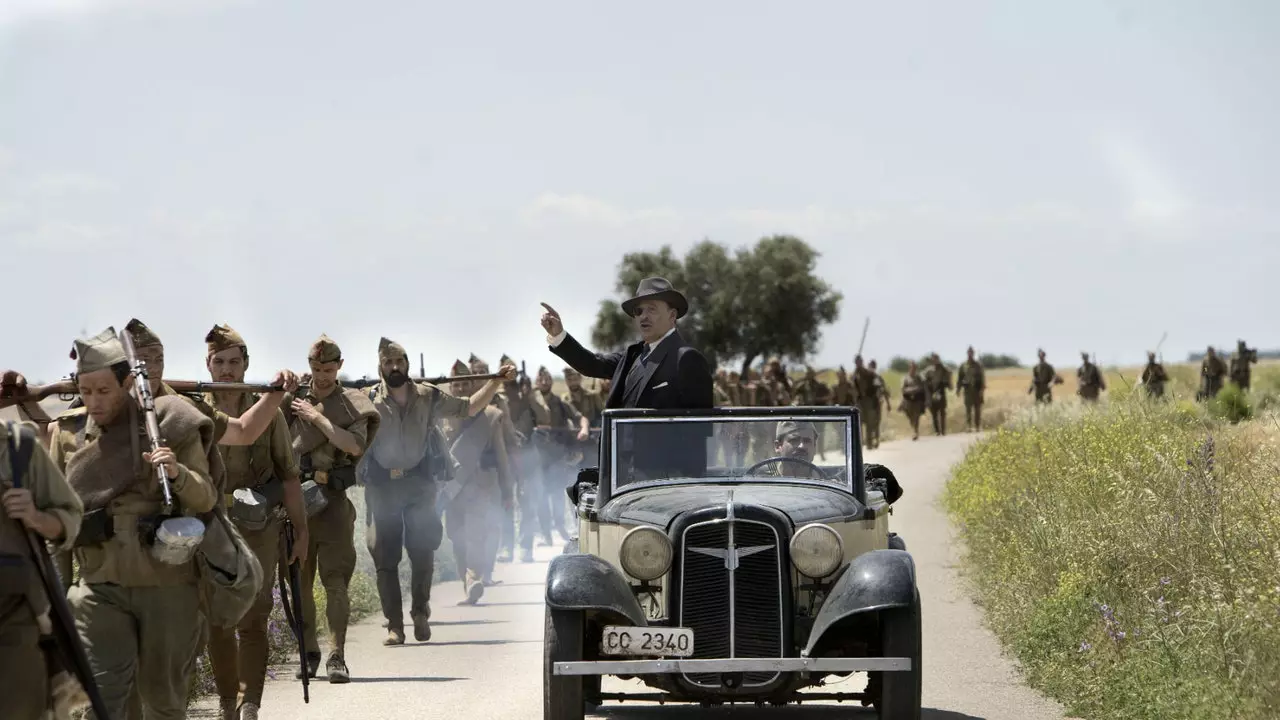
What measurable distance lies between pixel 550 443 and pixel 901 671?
14766 mm

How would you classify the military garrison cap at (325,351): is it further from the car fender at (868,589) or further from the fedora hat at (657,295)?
the car fender at (868,589)

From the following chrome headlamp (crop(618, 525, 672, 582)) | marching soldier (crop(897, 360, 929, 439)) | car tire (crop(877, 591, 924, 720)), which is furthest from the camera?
marching soldier (crop(897, 360, 929, 439))

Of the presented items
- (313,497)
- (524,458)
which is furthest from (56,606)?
(524,458)

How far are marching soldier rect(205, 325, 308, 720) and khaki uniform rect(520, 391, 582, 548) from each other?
39.8ft

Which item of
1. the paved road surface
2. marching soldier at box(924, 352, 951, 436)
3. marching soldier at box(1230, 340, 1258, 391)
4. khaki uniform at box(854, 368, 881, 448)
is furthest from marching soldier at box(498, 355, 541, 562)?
marching soldier at box(1230, 340, 1258, 391)

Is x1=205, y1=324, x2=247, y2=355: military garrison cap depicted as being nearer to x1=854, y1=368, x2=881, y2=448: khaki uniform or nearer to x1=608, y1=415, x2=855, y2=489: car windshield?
x1=608, y1=415, x2=855, y2=489: car windshield

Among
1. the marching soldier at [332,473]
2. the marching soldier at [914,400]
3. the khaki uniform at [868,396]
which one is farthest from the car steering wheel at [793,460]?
the marching soldier at [914,400]

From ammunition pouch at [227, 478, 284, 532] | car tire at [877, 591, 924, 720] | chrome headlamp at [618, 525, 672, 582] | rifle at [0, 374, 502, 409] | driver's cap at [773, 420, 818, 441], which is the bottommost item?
car tire at [877, 591, 924, 720]

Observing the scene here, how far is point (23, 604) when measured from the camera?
6125 mm

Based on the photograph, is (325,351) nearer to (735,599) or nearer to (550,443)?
(735,599)

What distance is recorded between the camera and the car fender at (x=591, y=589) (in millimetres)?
8117

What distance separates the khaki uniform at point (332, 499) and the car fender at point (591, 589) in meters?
3.25

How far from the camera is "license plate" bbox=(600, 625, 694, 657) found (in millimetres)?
8039

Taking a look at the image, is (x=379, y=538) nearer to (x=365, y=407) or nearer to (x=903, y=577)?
(x=365, y=407)
